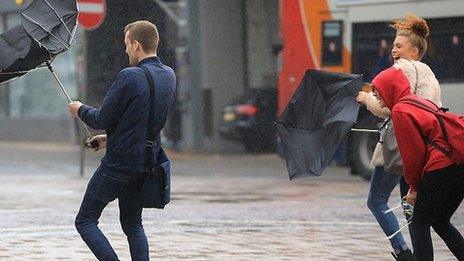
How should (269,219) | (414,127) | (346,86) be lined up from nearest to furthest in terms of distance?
1. (414,127)
2. (346,86)
3. (269,219)

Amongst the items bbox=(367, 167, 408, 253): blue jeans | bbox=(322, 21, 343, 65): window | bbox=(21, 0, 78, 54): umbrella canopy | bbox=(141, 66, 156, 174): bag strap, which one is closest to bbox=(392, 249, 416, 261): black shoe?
bbox=(367, 167, 408, 253): blue jeans

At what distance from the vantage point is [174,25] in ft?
101

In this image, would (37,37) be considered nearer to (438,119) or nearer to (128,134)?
(128,134)

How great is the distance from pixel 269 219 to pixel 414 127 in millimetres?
6256

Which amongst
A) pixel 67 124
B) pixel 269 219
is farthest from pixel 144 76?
pixel 67 124

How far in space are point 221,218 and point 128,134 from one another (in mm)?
5904

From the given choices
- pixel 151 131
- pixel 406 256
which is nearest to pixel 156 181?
pixel 151 131

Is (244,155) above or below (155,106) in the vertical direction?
below

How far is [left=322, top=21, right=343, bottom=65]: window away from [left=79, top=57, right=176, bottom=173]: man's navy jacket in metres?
12.7

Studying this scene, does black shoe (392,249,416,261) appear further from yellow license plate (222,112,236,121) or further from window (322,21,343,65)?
yellow license plate (222,112,236,121)

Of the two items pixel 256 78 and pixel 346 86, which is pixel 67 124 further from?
pixel 346 86

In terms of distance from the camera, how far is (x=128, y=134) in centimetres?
830

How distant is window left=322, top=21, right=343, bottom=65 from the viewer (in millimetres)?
20875

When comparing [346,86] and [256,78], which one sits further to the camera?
[256,78]
